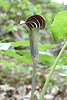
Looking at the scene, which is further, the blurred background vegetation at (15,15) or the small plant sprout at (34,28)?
the blurred background vegetation at (15,15)

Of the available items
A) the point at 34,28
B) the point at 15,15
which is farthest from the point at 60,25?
the point at 15,15

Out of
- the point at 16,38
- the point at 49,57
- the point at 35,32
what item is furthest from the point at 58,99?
the point at 16,38

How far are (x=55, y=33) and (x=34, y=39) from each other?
204 millimetres

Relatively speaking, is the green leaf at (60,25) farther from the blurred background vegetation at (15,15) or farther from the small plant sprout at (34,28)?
the blurred background vegetation at (15,15)

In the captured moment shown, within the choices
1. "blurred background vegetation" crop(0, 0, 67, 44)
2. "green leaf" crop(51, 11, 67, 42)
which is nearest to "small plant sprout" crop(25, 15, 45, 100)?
"green leaf" crop(51, 11, 67, 42)

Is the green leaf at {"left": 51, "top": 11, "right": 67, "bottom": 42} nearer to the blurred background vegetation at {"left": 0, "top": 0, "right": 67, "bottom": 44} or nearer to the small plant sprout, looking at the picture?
the small plant sprout

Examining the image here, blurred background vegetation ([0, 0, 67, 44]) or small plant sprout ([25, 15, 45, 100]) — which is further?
blurred background vegetation ([0, 0, 67, 44])

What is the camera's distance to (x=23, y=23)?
0.49m

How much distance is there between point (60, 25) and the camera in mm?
675

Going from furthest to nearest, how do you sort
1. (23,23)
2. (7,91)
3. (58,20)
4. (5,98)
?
(7,91) < (5,98) < (58,20) < (23,23)

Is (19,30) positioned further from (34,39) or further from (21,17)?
(34,39)

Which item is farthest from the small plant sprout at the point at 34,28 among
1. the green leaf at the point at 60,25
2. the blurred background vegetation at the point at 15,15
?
the blurred background vegetation at the point at 15,15

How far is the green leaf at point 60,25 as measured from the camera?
59 centimetres

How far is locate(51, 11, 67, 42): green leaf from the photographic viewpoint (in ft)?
1.94
